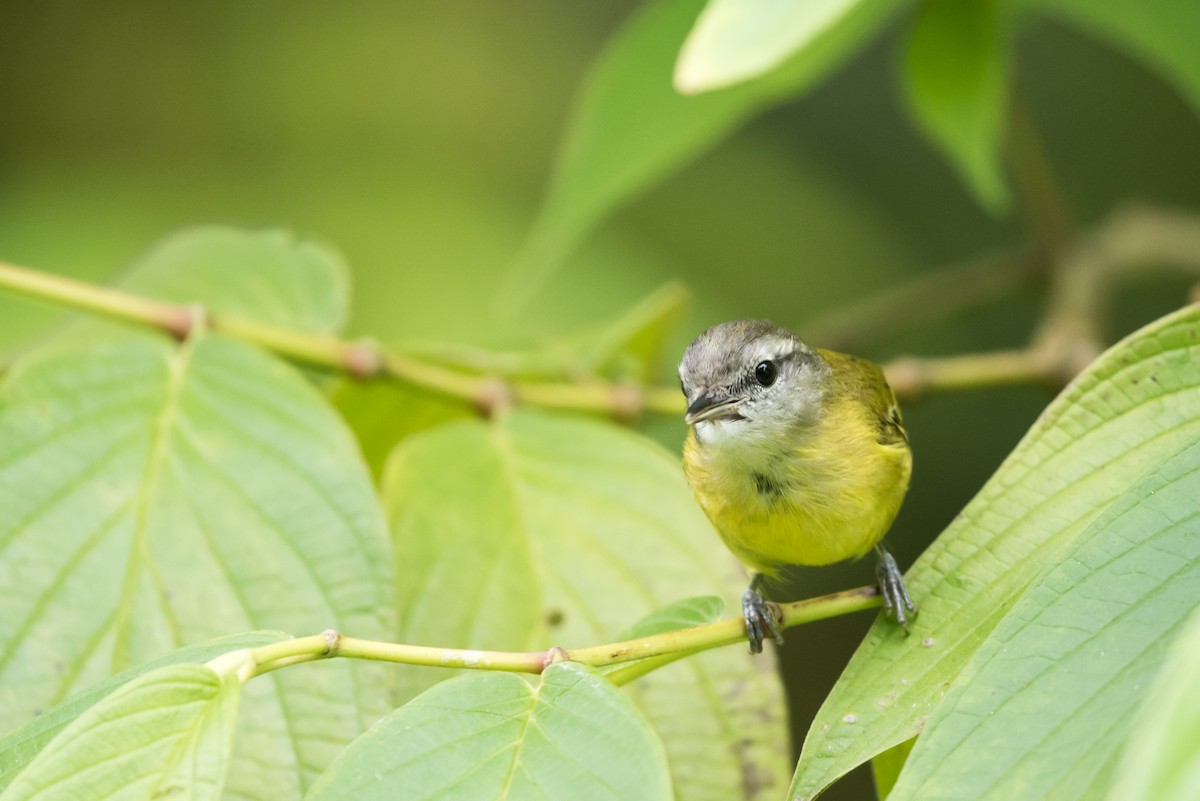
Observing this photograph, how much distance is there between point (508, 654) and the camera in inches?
54.0

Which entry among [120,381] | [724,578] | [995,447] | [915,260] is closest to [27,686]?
[120,381]

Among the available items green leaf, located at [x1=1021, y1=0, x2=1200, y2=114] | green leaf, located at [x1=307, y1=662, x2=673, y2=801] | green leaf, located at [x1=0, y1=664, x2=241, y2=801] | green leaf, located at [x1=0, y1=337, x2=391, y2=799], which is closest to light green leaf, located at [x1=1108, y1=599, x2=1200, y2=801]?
green leaf, located at [x1=307, y1=662, x2=673, y2=801]

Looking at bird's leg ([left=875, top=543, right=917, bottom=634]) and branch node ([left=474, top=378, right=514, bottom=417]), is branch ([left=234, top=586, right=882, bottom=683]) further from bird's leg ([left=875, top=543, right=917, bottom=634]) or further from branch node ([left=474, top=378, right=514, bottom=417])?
branch node ([left=474, top=378, right=514, bottom=417])

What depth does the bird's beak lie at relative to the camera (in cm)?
229

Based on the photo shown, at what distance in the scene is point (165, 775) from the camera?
3.74 ft

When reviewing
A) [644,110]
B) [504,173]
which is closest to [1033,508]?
[644,110]

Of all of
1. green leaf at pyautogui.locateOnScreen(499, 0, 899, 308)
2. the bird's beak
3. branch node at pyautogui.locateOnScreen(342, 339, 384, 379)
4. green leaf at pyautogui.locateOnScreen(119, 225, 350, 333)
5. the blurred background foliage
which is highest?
the blurred background foliage

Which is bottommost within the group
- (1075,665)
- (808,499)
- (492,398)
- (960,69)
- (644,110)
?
(1075,665)

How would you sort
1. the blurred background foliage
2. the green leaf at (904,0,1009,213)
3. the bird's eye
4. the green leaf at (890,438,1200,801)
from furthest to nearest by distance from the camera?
the blurred background foliage < the green leaf at (904,0,1009,213) < the bird's eye < the green leaf at (890,438,1200,801)

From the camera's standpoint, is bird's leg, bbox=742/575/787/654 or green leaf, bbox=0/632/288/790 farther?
bird's leg, bbox=742/575/787/654

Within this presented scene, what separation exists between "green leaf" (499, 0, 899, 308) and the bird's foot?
1247mm

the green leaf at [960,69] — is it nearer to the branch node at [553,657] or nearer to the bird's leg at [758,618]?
the bird's leg at [758,618]

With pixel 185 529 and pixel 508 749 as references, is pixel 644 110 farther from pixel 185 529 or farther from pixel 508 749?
pixel 508 749

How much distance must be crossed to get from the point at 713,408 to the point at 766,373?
15cm
